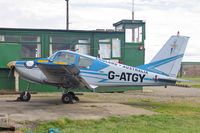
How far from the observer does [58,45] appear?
24812mm

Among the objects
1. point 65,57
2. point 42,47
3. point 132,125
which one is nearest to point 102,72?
point 65,57

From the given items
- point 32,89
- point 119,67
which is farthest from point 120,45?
point 119,67

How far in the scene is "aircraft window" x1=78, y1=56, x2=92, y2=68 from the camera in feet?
59.0

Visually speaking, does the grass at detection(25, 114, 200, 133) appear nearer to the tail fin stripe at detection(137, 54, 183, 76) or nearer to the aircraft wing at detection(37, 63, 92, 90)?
the aircraft wing at detection(37, 63, 92, 90)

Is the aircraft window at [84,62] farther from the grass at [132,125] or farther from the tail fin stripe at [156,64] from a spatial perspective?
the grass at [132,125]

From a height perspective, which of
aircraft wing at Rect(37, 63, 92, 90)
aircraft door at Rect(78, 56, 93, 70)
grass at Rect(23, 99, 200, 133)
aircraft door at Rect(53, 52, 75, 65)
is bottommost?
grass at Rect(23, 99, 200, 133)

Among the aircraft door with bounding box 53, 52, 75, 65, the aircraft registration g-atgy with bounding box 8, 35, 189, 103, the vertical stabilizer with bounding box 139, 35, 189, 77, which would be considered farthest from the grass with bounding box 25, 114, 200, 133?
the vertical stabilizer with bounding box 139, 35, 189, 77

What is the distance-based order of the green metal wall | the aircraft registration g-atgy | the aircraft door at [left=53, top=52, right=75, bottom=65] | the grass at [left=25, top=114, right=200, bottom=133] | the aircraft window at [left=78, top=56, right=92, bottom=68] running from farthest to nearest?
1. the green metal wall
2. the aircraft window at [left=78, top=56, right=92, bottom=68]
3. the aircraft registration g-atgy
4. the aircraft door at [left=53, top=52, right=75, bottom=65]
5. the grass at [left=25, top=114, right=200, bottom=133]

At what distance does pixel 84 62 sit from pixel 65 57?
3.03ft

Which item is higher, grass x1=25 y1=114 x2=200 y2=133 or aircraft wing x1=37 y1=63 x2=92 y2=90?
aircraft wing x1=37 y1=63 x2=92 y2=90

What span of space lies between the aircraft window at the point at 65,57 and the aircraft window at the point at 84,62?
0.37m

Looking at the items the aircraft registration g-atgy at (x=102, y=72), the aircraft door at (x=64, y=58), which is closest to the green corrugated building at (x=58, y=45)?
the aircraft registration g-atgy at (x=102, y=72)

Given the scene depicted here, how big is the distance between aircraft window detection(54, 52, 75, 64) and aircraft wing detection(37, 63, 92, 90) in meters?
0.60

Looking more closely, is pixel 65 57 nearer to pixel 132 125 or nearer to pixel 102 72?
pixel 102 72
